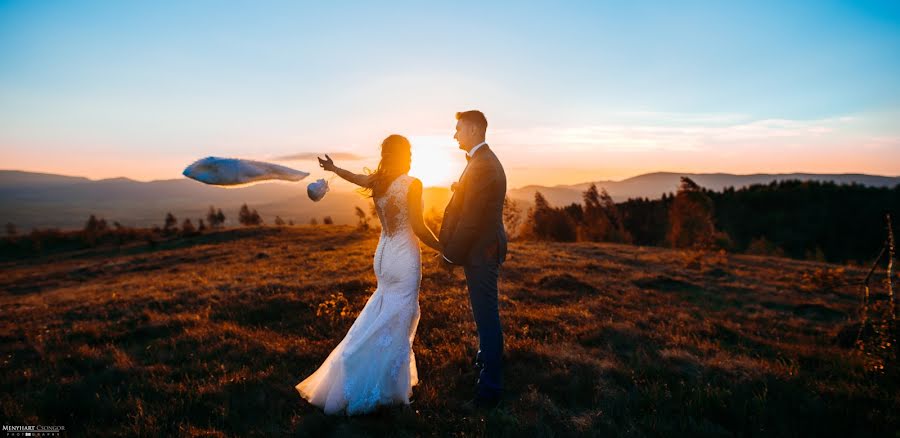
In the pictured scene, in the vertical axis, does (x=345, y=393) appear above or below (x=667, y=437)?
above

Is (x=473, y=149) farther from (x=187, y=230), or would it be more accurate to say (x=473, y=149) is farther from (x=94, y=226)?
(x=94, y=226)

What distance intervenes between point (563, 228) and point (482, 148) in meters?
26.7

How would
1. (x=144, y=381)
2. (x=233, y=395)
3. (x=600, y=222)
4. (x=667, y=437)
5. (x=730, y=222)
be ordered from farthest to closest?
1. (x=730, y=222)
2. (x=600, y=222)
3. (x=144, y=381)
4. (x=233, y=395)
5. (x=667, y=437)

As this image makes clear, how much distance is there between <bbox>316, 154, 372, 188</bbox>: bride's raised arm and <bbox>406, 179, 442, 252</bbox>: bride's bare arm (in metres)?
0.48

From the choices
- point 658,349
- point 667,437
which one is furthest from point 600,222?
point 667,437

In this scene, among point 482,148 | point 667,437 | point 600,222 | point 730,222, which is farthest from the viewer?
point 730,222

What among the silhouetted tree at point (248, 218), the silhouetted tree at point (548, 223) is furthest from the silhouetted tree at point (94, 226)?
the silhouetted tree at point (548, 223)

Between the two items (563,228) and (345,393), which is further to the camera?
(563,228)

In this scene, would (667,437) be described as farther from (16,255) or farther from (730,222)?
(16,255)

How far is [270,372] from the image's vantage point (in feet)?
18.4

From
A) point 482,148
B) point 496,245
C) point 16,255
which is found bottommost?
point 16,255

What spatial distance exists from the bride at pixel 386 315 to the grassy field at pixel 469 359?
9.6 inches

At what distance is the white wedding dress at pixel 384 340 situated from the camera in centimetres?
452

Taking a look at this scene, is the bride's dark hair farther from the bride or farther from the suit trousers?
the suit trousers
